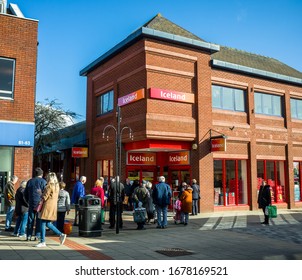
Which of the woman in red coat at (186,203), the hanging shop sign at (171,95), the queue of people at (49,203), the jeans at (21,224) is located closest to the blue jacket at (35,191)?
the queue of people at (49,203)

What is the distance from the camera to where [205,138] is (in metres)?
18.2

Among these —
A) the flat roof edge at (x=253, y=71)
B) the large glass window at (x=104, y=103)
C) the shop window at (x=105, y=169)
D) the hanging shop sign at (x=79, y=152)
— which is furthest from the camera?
the hanging shop sign at (x=79, y=152)

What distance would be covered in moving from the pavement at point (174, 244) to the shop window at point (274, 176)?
298 inches

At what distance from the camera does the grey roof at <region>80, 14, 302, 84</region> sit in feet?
57.2

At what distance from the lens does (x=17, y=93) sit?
1337 centimetres

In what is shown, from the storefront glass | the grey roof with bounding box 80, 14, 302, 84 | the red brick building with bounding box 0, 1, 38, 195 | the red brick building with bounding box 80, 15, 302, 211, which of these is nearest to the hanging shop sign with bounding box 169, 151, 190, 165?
the red brick building with bounding box 80, 15, 302, 211

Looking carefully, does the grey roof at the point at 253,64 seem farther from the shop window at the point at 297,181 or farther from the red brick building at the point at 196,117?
the shop window at the point at 297,181

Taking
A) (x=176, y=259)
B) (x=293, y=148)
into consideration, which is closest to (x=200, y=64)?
(x=293, y=148)

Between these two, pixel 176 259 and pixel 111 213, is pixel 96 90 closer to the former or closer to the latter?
pixel 111 213

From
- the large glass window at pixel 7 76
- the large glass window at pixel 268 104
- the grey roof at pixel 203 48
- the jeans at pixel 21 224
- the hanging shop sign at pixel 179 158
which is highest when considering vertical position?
the grey roof at pixel 203 48

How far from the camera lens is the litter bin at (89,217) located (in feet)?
34.1

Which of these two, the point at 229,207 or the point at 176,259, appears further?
the point at 229,207
